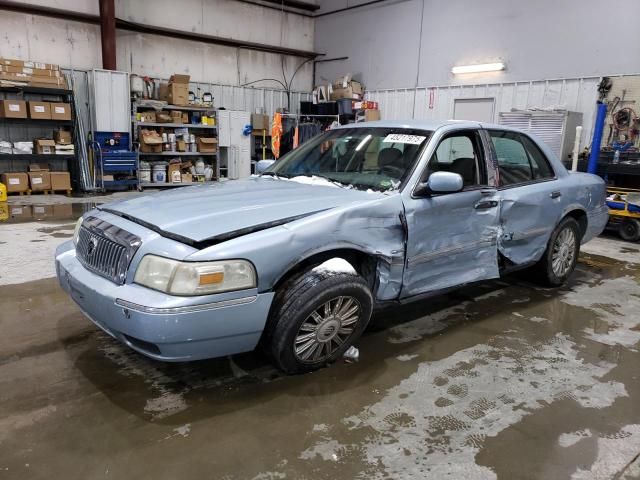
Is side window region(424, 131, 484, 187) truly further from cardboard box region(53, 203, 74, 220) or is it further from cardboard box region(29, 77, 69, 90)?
cardboard box region(29, 77, 69, 90)

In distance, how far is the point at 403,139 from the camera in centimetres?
326

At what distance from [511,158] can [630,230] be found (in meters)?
4.21

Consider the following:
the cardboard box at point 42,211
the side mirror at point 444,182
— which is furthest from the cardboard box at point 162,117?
the side mirror at point 444,182

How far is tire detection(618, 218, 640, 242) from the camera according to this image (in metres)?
6.73

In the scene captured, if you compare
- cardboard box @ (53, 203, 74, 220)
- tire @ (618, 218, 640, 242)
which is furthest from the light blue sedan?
cardboard box @ (53, 203, 74, 220)

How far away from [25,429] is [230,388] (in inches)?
36.6

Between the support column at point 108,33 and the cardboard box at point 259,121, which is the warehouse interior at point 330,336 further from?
the cardboard box at point 259,121

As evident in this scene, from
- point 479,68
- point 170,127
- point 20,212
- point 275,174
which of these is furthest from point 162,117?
point 275,174

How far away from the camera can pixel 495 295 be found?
4.16 m

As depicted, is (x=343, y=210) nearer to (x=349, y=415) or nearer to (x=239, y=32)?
(x=349, y=415)

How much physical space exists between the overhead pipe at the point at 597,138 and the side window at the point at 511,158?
181 inches

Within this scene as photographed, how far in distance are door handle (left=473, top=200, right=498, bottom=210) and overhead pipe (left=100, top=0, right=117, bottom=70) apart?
985cm

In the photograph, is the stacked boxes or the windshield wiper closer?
the windshield wiper

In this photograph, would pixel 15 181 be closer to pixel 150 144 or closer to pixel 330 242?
pixel 150 144
